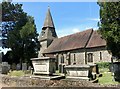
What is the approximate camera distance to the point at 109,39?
15891 mm

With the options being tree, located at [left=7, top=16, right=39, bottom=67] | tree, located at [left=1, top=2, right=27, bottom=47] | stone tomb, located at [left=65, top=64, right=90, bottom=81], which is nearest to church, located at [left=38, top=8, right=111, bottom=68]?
tree, located at [left=7, top=16, right=39, bottom=67]

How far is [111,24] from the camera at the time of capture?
15477mm

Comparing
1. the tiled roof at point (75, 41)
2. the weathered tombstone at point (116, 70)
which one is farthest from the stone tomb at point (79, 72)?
the tiled roof at point (75, 41)

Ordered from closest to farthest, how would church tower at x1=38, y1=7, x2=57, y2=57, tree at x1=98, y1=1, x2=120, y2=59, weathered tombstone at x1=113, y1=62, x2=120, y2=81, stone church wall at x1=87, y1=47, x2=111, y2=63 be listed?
1. tree at x1=98, y1=1, x2=120, y2=59
2. weathered tombstone at x1=113, y1=62, x2=120, y2=81
3. stone church wall at x1=87, y1=47, x2=111, y2=63
4. church tower at x1=38, y1=7, x2=57, y2=57

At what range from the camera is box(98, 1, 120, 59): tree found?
594 inches

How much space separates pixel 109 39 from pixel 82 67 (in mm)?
2817

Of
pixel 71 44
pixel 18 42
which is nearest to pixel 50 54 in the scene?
pixel 71 44

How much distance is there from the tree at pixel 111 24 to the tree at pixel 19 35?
67.4ft

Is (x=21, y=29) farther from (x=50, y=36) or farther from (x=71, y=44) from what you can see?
(x=50, y=36)

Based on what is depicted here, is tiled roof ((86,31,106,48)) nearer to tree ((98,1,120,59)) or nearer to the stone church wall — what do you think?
the stone church wall

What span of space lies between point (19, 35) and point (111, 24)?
911 inches

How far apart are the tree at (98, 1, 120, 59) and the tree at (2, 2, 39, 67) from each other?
2054 cm

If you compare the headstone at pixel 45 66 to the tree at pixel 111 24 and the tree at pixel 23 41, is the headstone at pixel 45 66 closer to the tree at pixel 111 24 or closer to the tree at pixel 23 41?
the tree at pixel 111 24

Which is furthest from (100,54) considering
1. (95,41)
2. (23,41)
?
(23,41)
